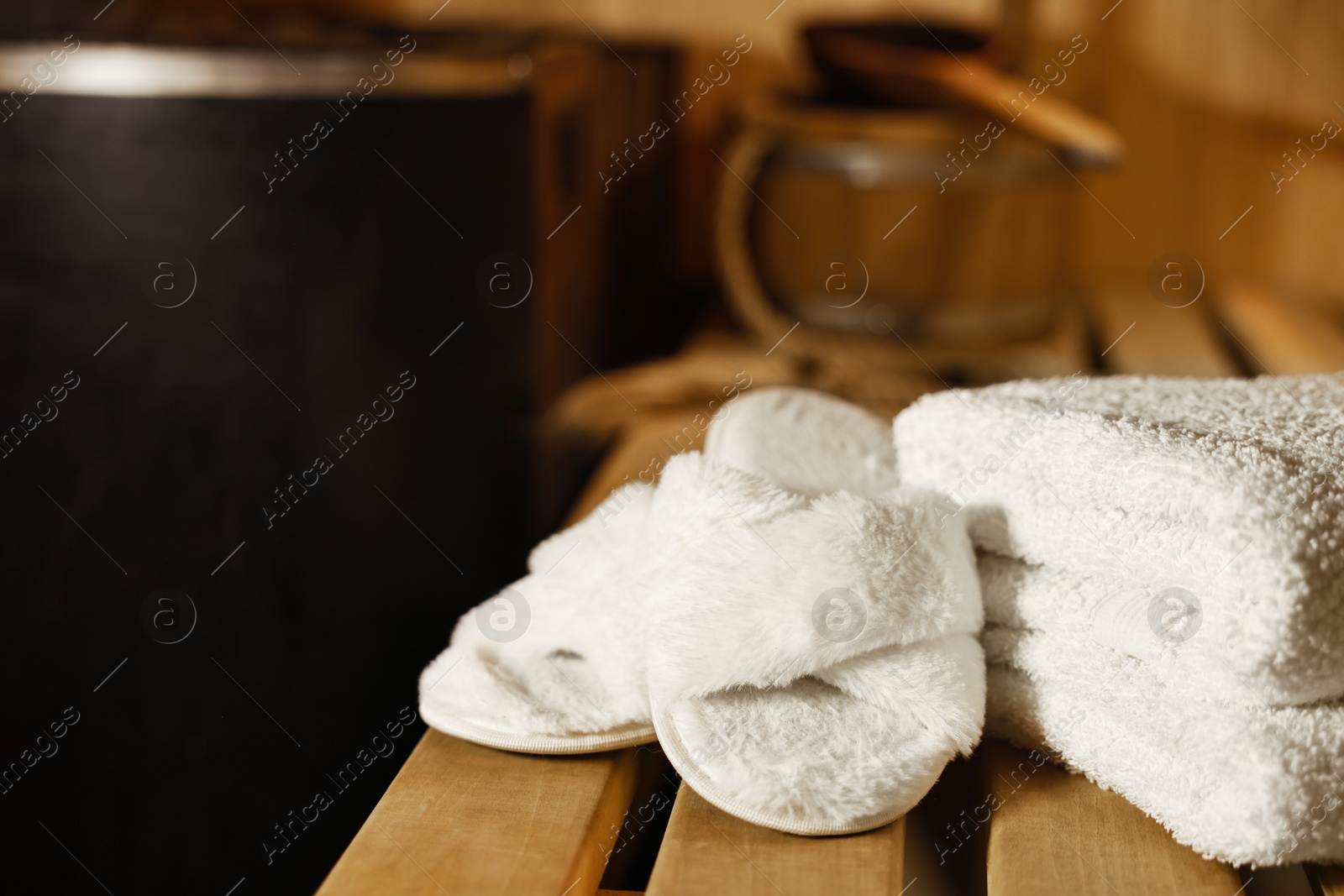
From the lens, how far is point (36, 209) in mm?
863

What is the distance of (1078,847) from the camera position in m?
0.42

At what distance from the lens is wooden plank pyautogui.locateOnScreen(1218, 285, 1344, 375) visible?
1.13 m

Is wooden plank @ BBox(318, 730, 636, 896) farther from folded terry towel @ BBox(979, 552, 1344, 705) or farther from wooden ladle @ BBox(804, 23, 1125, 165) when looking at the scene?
wooden ladle @ BBox(804, 23, 1125, 165)

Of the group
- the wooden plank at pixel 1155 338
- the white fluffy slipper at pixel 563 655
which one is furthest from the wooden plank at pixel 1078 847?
the wooden plank at pixel 1155 338

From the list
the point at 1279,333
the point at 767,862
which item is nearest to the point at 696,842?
the point at 767,862

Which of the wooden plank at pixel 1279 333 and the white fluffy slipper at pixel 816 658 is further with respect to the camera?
the wooden plank at pixel 1279 333

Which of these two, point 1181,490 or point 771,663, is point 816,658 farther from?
point 1181,490

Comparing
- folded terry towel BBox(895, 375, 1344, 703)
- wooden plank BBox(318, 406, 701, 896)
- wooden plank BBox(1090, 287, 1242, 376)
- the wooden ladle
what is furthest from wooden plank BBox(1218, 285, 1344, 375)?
wooden plank BBox(318, 406, 701, 896)

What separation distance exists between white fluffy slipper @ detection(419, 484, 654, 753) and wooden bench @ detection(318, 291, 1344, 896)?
0.02 metres

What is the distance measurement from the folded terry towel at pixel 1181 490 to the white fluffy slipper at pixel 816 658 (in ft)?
0.13

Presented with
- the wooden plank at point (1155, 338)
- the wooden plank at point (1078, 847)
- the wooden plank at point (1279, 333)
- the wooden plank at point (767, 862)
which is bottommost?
the wooden plank at point (1279, 333)

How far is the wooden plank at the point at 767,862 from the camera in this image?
39 centimetres

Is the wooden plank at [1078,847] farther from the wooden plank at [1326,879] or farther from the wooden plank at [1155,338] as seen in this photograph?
the wooden plank at [1155,338]

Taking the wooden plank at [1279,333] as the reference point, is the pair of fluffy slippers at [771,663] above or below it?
above
